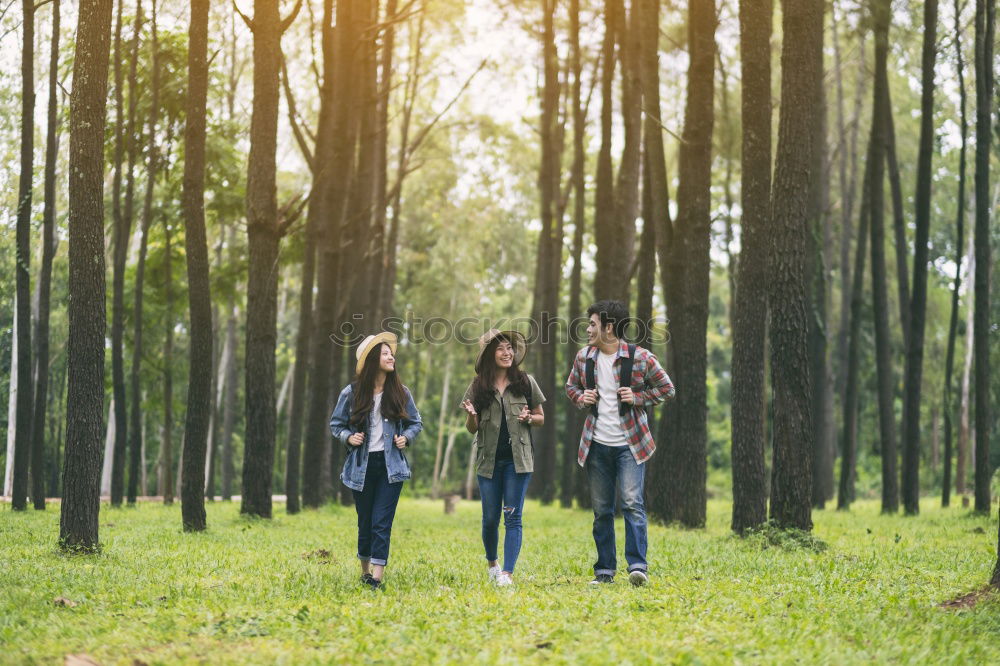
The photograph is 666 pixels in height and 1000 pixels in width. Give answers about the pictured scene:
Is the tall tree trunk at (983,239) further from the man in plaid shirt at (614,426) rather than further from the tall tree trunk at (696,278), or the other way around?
the man in plaid shirt at (614,426)

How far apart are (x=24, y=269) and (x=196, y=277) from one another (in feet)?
13.8

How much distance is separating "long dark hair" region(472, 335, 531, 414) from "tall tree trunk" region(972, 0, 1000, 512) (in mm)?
12300

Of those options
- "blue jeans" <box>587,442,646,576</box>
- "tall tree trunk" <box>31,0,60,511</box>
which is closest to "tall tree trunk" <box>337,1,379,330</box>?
"tall tree trunk" <box>31,0,60,511</box>

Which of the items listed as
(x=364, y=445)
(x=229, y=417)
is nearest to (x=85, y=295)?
(x=364, y=445)

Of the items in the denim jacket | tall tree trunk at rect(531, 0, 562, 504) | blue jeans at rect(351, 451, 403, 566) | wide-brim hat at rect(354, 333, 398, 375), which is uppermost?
tall tree trunk at rect(531, 0, 562, 504)

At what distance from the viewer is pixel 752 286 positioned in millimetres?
14750

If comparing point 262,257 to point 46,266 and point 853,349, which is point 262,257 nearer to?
point 46,266

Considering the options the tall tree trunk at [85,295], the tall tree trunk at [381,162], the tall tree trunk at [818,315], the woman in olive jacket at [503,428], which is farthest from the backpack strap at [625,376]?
the tall tree trunk at [381,162]

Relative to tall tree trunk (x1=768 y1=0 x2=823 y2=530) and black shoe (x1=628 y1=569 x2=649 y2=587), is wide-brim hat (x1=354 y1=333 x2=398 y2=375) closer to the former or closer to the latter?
black shoe (x1=628 y1=569 x2=649 y2=587)

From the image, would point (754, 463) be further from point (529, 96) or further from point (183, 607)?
point (529, 96)

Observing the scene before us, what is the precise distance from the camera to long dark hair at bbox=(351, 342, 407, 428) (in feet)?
30.1

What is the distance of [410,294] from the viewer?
154 ft

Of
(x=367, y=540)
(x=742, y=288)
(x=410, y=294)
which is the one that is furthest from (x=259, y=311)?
(x=410, y=294)

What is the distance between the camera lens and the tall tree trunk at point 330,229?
21.1 metres
